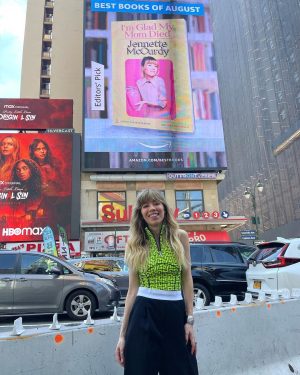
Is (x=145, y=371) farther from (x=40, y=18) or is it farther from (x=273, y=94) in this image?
(x=40, y=18)

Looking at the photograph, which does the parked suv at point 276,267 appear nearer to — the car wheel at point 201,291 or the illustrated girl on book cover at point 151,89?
the car wheel at point 201,291

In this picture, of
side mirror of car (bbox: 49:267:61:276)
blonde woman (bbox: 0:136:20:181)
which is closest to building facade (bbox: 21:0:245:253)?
blonde woman (bbox: 0:136:20:181)

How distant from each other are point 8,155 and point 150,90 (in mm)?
13365

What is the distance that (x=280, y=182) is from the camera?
4553 centimetres

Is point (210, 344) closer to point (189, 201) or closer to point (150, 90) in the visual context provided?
point (189, 201)

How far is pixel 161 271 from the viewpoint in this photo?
234 cm

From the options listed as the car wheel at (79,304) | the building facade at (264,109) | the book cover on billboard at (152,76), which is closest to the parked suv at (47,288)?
the car wheel at (79,304)

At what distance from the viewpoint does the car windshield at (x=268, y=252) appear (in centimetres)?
774

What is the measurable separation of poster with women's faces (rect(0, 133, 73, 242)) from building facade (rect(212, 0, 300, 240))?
2728 centimetres

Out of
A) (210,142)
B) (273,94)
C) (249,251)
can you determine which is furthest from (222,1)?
(249,251)

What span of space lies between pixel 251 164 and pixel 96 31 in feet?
101

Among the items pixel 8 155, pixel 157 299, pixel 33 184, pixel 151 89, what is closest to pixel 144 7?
pixel 151 89

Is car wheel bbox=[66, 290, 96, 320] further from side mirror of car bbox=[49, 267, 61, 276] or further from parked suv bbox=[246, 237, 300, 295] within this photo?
parked suv bbox=[246, 237, 300, 295]

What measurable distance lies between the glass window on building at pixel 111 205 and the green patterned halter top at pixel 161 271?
1017 inches
